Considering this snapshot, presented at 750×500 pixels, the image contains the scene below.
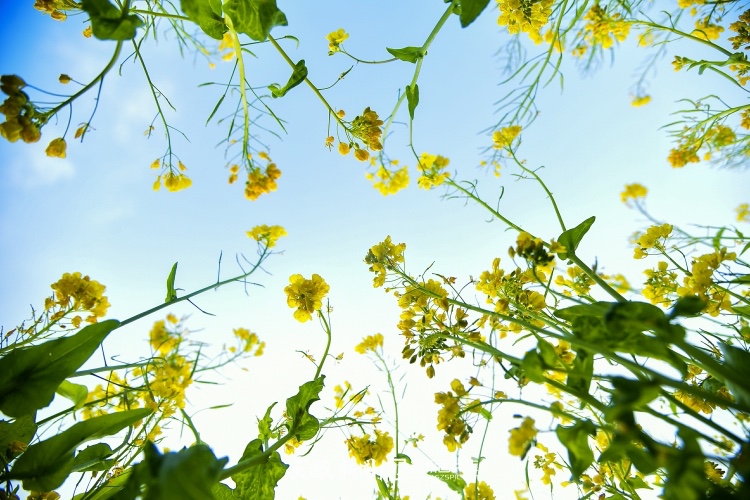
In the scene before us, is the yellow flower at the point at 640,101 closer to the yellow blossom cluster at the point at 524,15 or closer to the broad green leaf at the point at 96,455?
the yellow blossom cluster at the point at 524,15

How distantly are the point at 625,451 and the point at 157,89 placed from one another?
1543mm

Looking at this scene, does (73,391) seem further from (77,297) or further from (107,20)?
(107,20)

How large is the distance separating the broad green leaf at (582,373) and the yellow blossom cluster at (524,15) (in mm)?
1406

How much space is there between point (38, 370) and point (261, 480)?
578mm

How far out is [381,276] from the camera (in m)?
1.33

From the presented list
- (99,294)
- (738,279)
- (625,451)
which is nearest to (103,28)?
(99,294)

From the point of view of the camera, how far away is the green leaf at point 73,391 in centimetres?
126

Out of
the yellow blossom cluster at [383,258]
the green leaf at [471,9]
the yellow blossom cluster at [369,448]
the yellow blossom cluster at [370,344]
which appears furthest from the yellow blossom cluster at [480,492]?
the green leaf at [471,9]

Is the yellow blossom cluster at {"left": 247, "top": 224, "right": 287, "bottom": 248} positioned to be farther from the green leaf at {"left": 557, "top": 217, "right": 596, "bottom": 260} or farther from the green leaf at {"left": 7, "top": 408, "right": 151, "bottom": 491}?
the green leaf at {"left": 557, "top": 217, "right": 596, "bottom": 260}

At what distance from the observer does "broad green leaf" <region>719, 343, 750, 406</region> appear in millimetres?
564

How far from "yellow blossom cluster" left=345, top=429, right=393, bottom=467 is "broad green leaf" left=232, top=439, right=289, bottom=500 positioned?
0.30 m

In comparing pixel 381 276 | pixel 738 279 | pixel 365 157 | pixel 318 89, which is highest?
pixel 318 89

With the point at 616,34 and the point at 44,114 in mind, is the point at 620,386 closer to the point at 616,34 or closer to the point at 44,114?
the point at 44,114

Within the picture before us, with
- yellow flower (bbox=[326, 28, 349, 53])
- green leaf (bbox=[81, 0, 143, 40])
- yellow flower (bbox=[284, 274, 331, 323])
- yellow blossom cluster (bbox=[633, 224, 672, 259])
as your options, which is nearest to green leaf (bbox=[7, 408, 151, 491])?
yellow flower (bbox=[284, 274, 331, 323])
